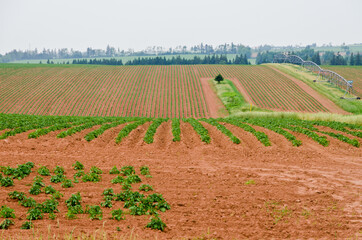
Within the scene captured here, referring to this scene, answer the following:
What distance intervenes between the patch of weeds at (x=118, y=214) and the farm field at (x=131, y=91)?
39.9 metres

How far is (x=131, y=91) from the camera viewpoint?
63.6 m

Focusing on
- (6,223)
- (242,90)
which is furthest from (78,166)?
(242,90)

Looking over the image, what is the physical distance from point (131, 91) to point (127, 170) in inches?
2054

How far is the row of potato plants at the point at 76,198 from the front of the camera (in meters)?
8.17

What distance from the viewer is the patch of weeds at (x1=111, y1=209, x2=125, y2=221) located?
8342mm

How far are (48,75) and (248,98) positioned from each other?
52.0 metres

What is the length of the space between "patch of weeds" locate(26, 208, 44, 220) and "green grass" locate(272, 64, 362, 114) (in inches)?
2144

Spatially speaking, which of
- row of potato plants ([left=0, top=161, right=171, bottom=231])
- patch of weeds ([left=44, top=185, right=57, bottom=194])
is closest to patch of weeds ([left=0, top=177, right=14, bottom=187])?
row of potato plants ([left=0, top=161, right=171, bottom=231])

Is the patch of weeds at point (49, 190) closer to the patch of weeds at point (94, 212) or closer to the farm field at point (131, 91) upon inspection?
the patch of weeds at point (94, 212)

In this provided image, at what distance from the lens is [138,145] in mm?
18344

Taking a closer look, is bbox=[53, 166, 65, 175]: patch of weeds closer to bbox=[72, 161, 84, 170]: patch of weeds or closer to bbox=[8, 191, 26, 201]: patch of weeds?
bbox=[72, 161, 84, 170]: patch of weeds

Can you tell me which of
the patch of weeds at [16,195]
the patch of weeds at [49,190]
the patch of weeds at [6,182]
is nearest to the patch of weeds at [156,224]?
the patch of weeds at [49,190]

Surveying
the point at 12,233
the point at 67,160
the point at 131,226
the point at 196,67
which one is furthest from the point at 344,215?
the point at 196,67

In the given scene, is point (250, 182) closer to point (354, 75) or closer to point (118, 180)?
point (118, 180)
